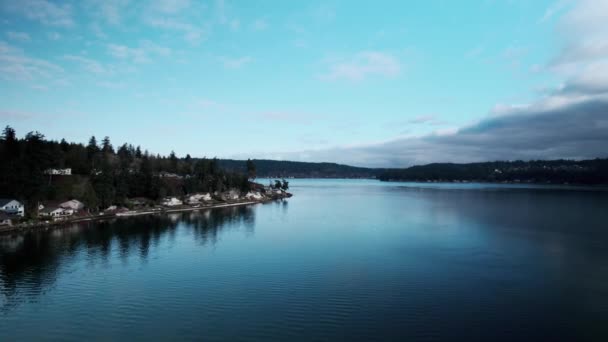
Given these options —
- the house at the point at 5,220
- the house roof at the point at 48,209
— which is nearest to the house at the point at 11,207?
the house at the point at 5,220

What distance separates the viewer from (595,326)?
1282 cm

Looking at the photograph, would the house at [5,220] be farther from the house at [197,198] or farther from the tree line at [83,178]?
the house at [197,198]

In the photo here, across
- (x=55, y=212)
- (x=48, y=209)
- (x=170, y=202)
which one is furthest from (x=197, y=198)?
(x=48, y=209)

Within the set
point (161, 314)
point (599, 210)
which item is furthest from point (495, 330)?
point (599, 210)

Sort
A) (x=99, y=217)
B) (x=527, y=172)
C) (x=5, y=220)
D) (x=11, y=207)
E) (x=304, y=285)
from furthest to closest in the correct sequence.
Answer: (x=527, y=172), (x=99, y=217), (x=11, y=207), (x=5, y=220), (x=304, y=285)

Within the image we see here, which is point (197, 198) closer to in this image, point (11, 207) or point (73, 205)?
point (73, 205)

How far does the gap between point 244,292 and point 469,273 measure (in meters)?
12.2

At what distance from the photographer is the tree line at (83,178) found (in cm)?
3603

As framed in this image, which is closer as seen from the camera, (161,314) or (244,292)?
(161,314)

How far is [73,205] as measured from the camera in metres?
39.7

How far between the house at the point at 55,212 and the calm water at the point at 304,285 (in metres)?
4.63

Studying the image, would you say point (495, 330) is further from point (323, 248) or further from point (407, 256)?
point (323, 248)

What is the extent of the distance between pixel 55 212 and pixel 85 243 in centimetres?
1364

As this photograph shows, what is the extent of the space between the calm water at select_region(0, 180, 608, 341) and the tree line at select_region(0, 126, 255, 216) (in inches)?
328
